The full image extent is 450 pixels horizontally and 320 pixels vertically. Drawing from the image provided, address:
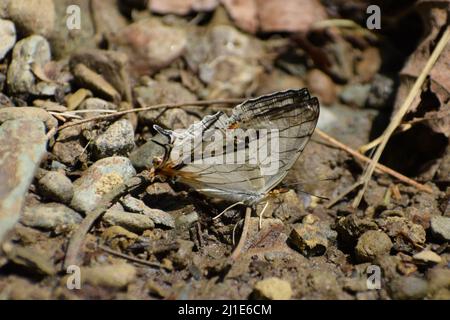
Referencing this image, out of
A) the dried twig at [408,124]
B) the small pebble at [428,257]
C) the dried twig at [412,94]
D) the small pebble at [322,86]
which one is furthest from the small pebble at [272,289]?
the small pebble at [322,86]

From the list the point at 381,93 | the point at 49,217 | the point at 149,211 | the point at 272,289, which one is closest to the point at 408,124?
the point at 381,93

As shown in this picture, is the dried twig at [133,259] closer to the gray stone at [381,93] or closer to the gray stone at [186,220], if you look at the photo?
the gray stone at [186,220]

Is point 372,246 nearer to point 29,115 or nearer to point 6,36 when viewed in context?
point 29,115

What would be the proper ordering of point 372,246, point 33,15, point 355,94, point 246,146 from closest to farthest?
point 372,246 < point 246,146 < point 33,15 < point 355,94

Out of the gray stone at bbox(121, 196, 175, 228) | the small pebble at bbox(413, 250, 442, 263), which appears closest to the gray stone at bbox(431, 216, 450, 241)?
the small pebble at bbox(413, 250, 442, 263)

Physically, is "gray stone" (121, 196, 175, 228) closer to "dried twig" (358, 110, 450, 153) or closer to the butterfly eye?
the butterfly eye
